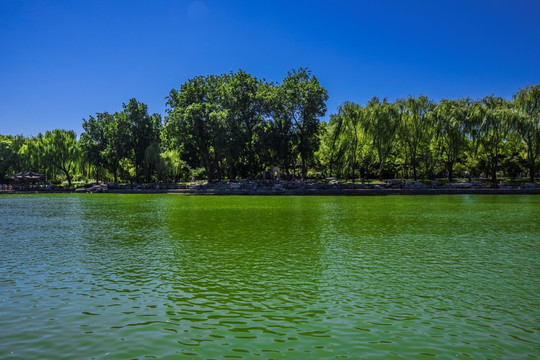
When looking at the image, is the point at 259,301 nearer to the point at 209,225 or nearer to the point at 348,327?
the point at 348,327

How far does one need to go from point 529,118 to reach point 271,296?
51987mm

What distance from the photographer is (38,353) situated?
5734mm

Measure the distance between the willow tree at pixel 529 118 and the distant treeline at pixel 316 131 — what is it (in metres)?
0.11

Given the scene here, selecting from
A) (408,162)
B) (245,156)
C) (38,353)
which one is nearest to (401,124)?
(408,162)

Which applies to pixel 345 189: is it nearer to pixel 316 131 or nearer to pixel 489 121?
pixel 316 131

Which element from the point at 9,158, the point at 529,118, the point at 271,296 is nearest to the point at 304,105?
the point at 529,118

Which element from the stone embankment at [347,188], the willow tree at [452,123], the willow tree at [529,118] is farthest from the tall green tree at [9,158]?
the willow tree at [529,118]

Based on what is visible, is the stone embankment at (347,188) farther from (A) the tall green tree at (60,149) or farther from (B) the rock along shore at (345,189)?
(A) the tall green tree at (60,149)

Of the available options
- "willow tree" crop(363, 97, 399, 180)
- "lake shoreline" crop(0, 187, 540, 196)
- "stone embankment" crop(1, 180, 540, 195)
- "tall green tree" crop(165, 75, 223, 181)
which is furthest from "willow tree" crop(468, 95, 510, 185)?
"tall green tree" crop(165, 75, 223, 181)

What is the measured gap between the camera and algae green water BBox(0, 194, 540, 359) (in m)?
5.92

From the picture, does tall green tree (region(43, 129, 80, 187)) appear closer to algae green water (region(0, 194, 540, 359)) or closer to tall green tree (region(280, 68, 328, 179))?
tall green tree (region(280, 68, 328, 179))

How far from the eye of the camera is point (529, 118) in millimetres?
47594

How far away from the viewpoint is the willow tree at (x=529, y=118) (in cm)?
4744

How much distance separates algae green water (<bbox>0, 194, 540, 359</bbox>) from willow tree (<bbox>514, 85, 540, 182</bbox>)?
3834 centimetres
